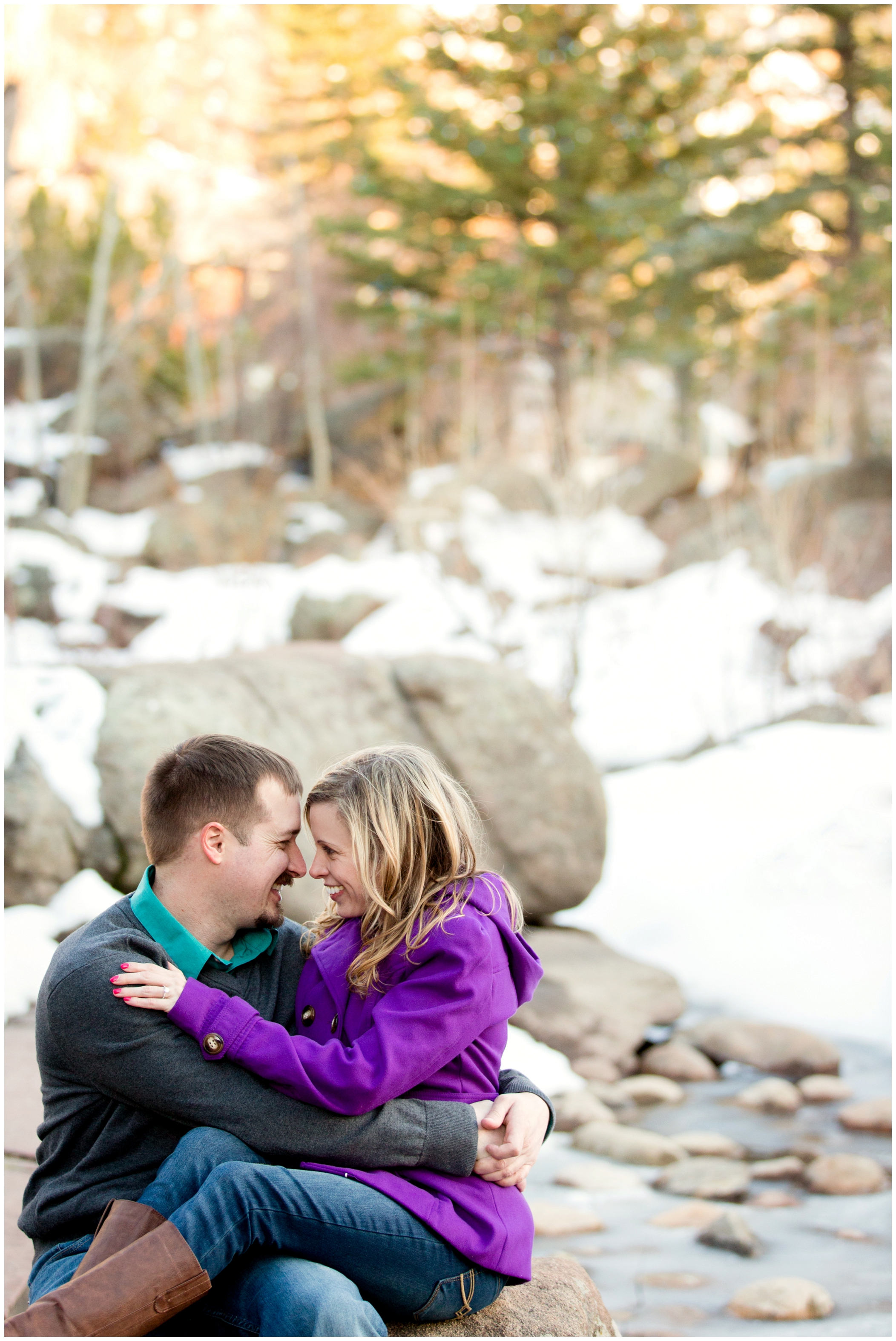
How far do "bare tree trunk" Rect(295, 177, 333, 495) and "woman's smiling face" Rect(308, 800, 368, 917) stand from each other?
629 inches

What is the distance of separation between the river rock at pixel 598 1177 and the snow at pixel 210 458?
13966 mm

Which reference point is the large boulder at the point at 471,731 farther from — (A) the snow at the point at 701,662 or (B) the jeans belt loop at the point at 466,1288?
(B) the jeans belt loop at the point at 466,1288

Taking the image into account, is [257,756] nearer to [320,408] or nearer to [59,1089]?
[59,1089]

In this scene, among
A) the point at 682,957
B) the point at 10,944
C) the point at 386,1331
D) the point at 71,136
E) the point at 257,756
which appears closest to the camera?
the point at 386,1331

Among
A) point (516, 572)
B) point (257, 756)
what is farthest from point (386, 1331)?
point (516, 572)

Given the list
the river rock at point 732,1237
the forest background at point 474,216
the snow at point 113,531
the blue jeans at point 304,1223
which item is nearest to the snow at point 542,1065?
the river rock at point 732,1237

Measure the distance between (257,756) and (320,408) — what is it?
17259 mm

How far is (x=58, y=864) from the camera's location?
14.2ft

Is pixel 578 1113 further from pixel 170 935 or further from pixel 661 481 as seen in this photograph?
pixel 661 481

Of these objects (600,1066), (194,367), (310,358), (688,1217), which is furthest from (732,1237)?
(310,358)

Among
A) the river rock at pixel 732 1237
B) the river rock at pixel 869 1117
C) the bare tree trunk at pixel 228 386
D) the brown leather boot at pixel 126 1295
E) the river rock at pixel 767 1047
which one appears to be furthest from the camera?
the bare tree trunk at pixel 228 386

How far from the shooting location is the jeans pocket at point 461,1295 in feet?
5.62

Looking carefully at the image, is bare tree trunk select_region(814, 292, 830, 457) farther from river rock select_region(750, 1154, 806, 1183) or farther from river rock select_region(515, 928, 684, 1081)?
river rock select_region(750, 1154, 806, 1183)

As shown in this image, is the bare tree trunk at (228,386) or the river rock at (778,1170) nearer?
the river rock at (778,1170)
